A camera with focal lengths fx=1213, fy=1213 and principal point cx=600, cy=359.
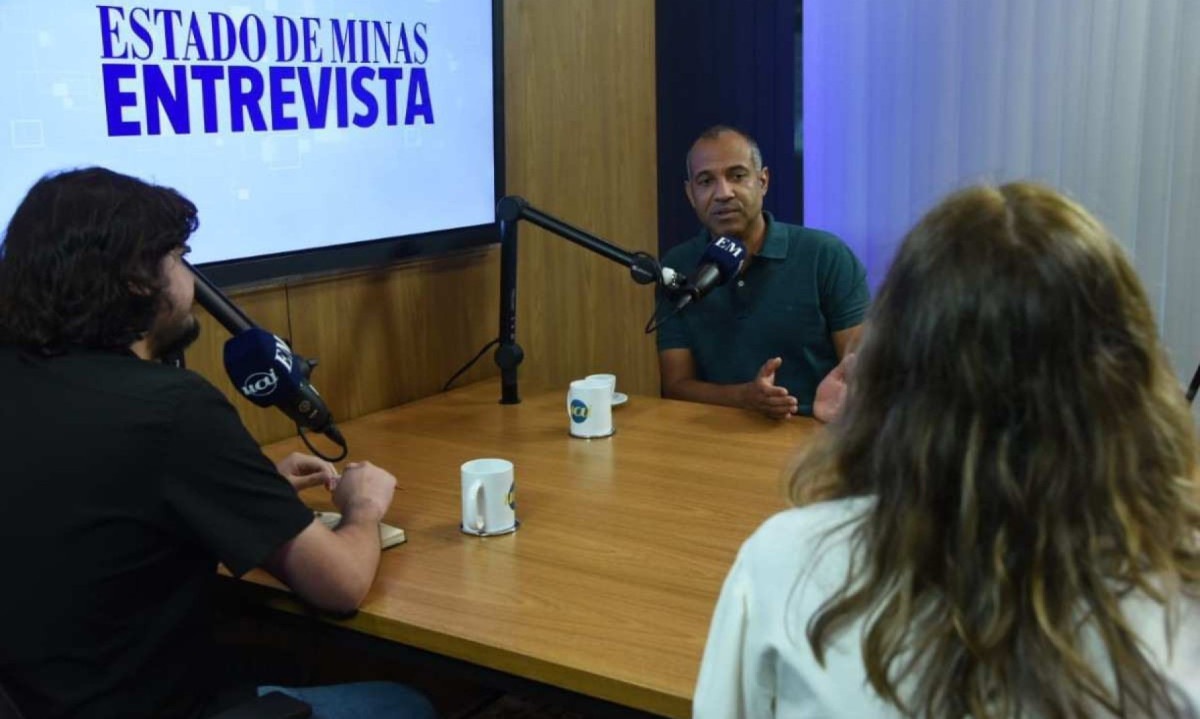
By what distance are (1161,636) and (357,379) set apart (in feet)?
6.03

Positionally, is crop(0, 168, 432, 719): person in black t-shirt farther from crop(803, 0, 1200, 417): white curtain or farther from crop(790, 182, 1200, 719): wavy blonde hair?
crop(803, 0, 1200, 417): white curtain

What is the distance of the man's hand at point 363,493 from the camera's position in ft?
5.39

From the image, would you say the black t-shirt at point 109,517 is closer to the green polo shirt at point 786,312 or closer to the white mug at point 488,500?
the white mug at point 488,500

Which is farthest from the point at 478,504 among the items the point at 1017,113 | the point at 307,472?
the point at 1017,113

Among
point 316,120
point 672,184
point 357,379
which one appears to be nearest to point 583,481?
point 357,379

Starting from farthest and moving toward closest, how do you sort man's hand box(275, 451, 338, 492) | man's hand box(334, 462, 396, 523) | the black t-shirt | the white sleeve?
man's hand box(275, 451, 338, 492) < man's hand box(334, 462, 396, 523) < the black t-shirt < the white sleeve

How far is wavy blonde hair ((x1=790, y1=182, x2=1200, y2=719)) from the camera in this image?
0.87 m

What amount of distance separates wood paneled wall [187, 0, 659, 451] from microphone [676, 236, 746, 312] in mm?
607

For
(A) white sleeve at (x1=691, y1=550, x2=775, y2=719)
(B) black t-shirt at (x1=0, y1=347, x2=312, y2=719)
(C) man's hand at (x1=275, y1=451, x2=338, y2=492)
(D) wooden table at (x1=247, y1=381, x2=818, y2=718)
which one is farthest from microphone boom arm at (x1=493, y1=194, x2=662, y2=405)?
(A) white sleeve at (x1=691, y1=550, x2=775, y2=719)

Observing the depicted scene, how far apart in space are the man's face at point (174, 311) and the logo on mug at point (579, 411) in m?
0.79

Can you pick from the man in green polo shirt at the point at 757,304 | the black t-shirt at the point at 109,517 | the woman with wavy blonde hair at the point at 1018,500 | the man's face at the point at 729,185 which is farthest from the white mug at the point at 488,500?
the man's face at the point at 729,185

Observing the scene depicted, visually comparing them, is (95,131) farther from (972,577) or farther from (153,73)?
(972,577)

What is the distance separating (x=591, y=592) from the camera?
1485 millimetres

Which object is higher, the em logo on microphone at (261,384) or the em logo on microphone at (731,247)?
the em logo on microphone at (731,247)
